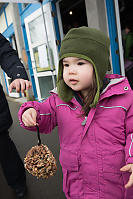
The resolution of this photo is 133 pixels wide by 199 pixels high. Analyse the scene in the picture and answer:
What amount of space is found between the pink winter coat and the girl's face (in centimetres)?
13

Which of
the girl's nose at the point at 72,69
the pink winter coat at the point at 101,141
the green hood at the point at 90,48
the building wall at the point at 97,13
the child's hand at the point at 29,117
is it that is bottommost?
the pink winter coat at the point at 101,141

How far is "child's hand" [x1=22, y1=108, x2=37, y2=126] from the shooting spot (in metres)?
0.90

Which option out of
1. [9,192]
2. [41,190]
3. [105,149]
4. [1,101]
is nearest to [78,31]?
[105,149]

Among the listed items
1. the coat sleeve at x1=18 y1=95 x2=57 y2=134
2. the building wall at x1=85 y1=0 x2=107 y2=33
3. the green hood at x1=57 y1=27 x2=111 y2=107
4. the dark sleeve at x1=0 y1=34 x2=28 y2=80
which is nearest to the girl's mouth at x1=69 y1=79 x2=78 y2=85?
the green hood at x1=57 y1=27 x2=111 y2=107

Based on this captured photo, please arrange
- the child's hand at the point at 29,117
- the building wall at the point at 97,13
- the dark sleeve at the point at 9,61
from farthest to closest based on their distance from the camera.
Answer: the building wall at the point at 97,13 → the dark sleeve at the point at 9,61 → the child's hand at the point at 29,117

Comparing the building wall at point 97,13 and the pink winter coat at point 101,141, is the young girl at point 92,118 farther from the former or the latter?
the building wall at point 97,13

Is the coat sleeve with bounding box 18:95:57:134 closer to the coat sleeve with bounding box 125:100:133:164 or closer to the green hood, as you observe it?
the green hood

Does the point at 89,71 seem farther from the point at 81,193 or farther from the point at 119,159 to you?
the point at 81,193

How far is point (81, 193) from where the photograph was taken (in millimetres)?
1057

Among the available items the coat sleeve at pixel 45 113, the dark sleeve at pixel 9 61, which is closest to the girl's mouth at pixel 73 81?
the coat sleeve at pixel 45 113

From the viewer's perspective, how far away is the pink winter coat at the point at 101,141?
0.97 meters

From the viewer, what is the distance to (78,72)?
93 centimetres

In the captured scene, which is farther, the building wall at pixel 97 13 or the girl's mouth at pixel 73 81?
the building wall at pixel 97 13

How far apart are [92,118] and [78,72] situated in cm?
26
